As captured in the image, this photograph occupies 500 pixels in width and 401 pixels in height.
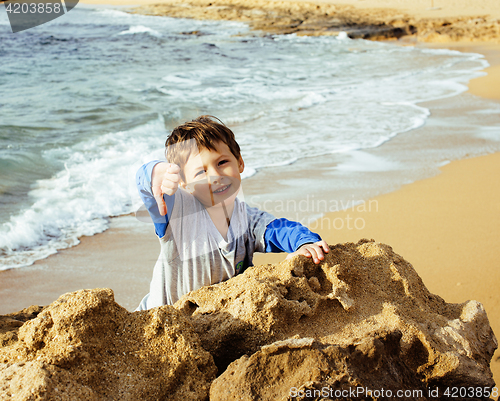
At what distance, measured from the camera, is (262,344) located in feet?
5.10

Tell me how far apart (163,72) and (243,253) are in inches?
474

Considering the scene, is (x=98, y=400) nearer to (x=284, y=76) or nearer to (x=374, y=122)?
(x=374, y=122)

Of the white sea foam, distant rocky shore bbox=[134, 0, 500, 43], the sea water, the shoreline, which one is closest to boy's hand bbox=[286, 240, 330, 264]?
the sea water

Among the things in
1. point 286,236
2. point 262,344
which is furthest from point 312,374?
point 286,236

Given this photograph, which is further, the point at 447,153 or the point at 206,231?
the point at 447,153

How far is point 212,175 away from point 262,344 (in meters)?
0.91

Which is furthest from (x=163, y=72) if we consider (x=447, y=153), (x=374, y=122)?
(x=447, y=153)

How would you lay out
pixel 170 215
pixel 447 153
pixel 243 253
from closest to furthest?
pixel 170 215 → pixel 243 253 → pixel 447 153

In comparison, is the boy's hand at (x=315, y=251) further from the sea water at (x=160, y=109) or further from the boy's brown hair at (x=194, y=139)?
the sea water at (x=160, y=109)

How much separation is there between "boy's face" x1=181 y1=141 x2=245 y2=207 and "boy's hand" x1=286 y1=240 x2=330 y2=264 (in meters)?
0.50

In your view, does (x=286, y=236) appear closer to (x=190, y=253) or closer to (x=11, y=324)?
(x=190, y=253)

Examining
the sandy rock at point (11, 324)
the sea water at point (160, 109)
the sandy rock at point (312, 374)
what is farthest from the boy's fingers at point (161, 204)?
the sandy rock at point (312, 374)

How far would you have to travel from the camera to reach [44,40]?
19.3 meters

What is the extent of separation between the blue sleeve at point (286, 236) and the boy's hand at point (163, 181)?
55cm
